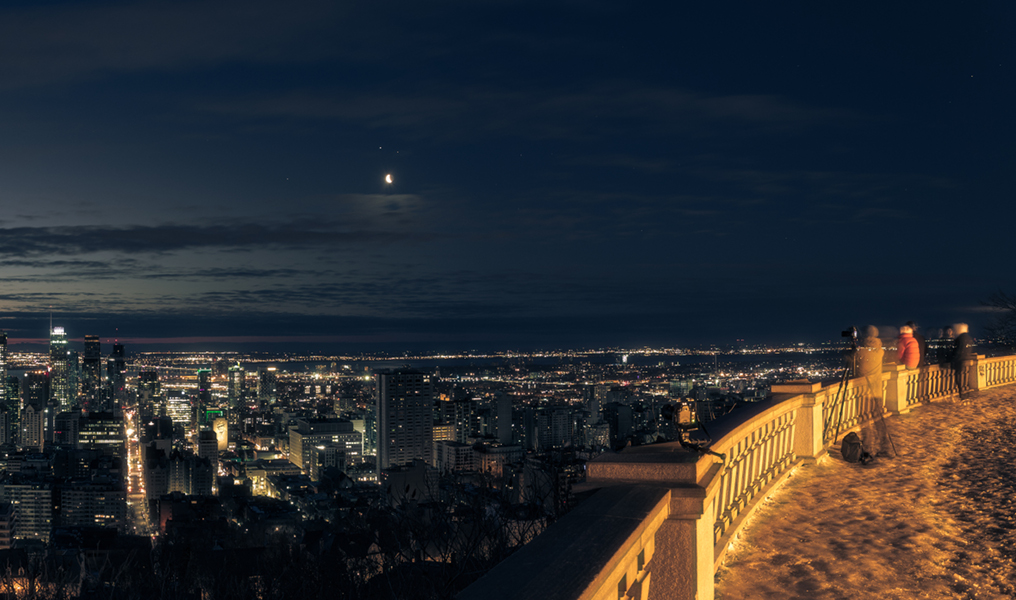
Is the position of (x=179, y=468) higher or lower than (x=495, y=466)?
lower

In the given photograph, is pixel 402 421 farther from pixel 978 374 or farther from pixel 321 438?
pixel 978 374

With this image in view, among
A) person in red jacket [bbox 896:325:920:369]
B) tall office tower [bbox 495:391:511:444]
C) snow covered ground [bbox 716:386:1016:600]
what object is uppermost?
person in red jacket [bbox 896:325:920:369]

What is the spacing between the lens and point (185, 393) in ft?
625

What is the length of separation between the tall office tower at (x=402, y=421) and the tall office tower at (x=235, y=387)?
71011 mm

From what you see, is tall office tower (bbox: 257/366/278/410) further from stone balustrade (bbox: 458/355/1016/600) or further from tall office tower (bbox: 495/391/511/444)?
stone balustrade (bbox: 458/355/1016/600)

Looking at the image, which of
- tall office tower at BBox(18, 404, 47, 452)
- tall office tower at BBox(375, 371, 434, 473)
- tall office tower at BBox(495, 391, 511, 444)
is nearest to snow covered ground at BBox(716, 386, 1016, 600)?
tall office tower at BBox(495, 391, 511, 444)

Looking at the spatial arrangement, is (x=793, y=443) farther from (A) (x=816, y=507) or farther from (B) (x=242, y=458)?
(B) (x=242, y=458)

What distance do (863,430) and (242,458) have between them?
9990 cm

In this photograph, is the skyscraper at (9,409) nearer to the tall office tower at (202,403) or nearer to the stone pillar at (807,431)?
the tall office tower at (202,403)

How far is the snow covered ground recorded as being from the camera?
5035 millimetres

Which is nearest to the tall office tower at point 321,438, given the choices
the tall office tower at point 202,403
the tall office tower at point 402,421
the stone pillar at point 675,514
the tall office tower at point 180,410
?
the tall office tower at point 402,421

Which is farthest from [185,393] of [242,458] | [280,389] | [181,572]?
[181,572]

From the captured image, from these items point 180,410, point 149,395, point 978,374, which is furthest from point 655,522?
point 149,395

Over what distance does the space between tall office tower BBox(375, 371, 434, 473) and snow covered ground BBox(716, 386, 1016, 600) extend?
83.4 metres
